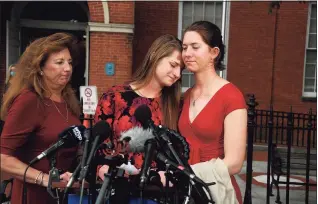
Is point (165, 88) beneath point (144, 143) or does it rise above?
above

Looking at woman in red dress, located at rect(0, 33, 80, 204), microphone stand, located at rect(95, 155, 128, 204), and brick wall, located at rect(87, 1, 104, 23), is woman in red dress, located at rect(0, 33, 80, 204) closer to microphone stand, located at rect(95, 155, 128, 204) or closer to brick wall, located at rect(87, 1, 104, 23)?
microphone stand, located at rect(95, 155, 128, 204)

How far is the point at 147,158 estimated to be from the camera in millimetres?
1529

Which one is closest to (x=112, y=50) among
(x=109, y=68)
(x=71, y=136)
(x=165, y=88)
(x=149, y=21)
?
(x=109, y=68)

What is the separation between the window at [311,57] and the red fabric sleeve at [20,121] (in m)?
11.6

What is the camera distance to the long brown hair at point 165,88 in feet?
7.98

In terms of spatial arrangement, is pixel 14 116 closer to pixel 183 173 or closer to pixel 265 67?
pixel 183 173

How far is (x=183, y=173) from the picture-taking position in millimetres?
1564

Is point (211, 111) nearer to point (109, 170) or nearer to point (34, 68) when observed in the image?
point (109, 170)

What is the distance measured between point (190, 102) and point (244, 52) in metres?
10.0

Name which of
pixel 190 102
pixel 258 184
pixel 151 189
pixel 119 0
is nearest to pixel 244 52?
pixel 119 0

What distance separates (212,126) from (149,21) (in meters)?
10.2

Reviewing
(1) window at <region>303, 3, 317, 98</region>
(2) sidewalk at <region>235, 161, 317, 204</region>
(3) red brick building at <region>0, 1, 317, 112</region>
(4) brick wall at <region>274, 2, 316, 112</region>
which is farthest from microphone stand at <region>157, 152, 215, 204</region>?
(1) window at <region>303, 3, 317, 98</region>

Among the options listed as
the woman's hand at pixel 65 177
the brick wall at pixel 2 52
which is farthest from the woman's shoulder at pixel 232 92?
the brick wall at pixel 2 52

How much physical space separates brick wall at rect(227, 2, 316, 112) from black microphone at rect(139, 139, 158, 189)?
10.9m
